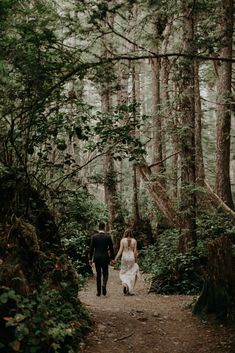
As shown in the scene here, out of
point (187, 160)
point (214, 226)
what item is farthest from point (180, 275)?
point (187, 160)

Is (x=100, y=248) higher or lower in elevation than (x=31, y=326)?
higher

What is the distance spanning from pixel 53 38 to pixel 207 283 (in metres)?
5.37

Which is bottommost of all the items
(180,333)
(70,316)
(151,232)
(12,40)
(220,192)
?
(180,333)

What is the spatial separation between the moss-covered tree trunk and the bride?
12.7 feet

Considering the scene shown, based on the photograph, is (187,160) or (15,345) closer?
(15,345)

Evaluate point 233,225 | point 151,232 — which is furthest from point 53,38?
point 151,232

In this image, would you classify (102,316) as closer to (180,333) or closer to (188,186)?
(180,333)

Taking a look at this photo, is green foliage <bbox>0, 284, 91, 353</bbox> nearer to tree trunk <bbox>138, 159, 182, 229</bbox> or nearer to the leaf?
the leaf

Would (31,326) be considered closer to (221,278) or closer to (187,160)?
(221,278)

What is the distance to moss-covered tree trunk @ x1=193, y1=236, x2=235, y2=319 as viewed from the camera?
25.2 feet

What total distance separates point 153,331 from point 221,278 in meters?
1.66

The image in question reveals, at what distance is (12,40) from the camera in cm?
617

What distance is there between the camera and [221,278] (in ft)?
25.6

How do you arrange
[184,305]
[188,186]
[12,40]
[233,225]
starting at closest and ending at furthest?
[12,40] → [184,305] → [188,186] → [233,225]
